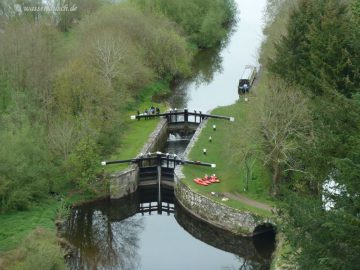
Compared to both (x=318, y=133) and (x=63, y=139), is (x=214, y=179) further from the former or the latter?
(x=318, y=133)

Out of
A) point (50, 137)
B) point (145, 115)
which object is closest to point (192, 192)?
point (50, 137)

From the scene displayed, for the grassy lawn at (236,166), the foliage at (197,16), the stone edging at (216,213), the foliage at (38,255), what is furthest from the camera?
the foliage at (197,16)

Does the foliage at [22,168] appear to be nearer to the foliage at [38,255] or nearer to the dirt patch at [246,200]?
the foliage at [38,255]

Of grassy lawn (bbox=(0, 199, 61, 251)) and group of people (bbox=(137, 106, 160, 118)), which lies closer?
grassy lawn (bbox=(0, 199, 61, 251))

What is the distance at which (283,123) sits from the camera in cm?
3397

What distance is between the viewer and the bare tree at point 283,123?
3331 cm

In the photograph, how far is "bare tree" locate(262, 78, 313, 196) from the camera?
33312 mm

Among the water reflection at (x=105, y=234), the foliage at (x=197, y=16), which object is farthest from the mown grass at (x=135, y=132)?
the foliage at (x=197, y=16)

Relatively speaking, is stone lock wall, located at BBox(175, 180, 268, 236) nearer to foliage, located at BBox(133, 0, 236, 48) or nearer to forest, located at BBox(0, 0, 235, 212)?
forest, located at BBox(0, 0, 235, 212)

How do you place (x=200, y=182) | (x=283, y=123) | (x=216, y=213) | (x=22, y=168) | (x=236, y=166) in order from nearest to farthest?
(x=22, y=168) < (x=283, y=123) < (x=216, y=213) < (x=200, y=182) < (x=236, y=166)

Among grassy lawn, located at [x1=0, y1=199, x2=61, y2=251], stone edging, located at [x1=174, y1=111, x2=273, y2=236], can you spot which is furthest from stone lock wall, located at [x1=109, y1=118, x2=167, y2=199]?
grassy lawn, located at [x1=0, y1=199, x2=61, y2=251]

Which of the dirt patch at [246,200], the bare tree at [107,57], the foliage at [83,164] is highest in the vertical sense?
the bare tree at [107,57]

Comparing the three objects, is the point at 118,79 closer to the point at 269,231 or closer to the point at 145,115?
the point at 145,115

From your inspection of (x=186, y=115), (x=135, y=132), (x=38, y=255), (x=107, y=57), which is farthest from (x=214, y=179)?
(x=107, y=57)
